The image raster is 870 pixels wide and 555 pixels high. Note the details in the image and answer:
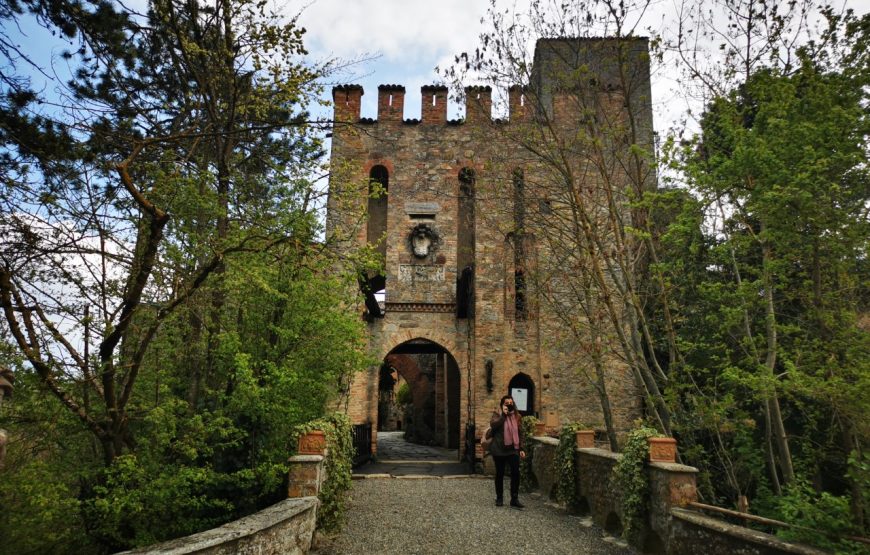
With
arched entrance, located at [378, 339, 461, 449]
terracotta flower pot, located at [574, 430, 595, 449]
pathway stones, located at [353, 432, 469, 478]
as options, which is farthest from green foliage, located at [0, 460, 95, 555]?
arched entrance, located at [378, 339, 461, 449]

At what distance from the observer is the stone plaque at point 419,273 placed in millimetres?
14234

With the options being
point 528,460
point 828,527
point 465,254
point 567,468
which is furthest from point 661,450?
point 465,254

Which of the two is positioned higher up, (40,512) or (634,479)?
(634,479)

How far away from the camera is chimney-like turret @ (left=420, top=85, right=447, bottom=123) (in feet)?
49.9

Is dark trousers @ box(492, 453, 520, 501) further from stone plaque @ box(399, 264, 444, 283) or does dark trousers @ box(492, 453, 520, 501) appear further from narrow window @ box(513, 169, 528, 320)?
stone plaque @ box(399, 264, 444, 283)

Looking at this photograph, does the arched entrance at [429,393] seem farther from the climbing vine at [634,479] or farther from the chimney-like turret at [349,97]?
the climbing vine at [634,479]

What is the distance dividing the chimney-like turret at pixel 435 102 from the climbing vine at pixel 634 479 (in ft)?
37.1

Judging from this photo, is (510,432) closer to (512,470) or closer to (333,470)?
(512,470)

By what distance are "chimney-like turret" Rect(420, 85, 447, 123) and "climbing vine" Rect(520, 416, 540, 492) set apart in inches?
344

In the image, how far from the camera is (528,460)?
10070mm

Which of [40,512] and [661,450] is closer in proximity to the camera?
[40,512]

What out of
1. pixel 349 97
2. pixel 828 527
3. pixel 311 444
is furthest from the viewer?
pixel 349 97

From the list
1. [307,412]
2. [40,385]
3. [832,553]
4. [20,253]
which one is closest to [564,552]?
[832,553]

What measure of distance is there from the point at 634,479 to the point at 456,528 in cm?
223
